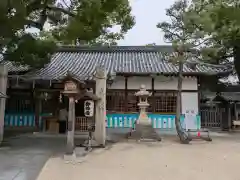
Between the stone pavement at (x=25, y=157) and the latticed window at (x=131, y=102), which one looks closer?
the stone pavement at (x=25, y=157)

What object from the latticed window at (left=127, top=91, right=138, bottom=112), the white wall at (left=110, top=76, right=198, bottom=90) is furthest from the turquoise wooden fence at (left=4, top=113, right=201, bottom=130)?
the white wall at (left=110, top=76, right=198, bottom=90)

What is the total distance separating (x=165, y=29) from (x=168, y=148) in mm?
6862

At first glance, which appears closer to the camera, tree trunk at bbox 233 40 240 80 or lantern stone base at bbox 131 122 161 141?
lantern stone base at bbox 131 122 161 141

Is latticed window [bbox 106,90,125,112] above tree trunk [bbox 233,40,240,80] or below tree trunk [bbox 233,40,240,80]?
below

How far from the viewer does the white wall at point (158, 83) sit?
56.9 feet

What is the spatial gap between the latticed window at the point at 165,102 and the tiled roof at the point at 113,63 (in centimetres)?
163

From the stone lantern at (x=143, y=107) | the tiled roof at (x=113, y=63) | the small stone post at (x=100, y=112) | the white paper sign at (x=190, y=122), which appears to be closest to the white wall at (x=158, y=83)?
the tiled roof at (x=113, y=63)

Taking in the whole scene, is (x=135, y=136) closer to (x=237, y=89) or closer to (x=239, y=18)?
(x=239, y=18)

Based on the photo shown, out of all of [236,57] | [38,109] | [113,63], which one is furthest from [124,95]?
[236,57]

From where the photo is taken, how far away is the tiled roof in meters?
16.5

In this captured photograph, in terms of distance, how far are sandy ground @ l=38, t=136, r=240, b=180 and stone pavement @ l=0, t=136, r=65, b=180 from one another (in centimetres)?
35

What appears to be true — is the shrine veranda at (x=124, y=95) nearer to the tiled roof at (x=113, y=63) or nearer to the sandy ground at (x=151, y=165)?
the tiled roof at (x=113, y=63)

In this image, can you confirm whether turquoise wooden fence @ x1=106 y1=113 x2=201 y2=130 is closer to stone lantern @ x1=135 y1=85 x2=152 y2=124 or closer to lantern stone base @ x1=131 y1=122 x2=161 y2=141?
stone lantern @ x1=135 y1=85 x2=152 y2=124

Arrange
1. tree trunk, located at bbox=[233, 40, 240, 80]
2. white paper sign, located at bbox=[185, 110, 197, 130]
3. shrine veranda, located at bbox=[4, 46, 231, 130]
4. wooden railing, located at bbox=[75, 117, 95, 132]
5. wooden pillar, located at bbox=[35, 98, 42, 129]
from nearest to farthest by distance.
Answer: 1. white paper sign, located at bbox=[185, 110, 197, 130]
2. wooden railing, located at bbox=[75, 117, 95, 132]
3. wooden pillar, located at bbox=[35, 98, 42, 129]
4. shrine veranda, located at bbox=[4, 46, 231, 130]
5. tree trunk, located at bbox=[233, 40, 240, 80]
